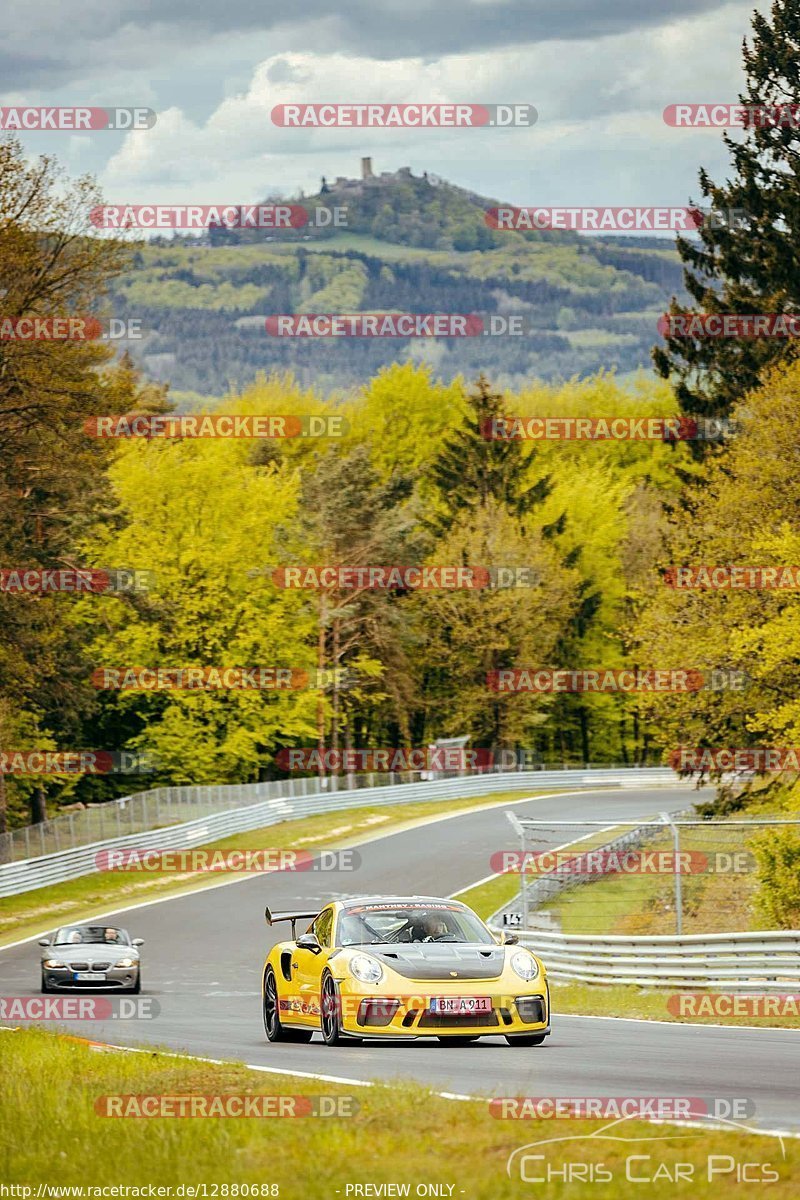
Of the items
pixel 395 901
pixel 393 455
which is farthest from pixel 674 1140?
pixel 393 455

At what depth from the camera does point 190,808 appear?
55.1 m

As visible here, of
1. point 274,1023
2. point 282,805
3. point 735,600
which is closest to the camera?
point 274,1023

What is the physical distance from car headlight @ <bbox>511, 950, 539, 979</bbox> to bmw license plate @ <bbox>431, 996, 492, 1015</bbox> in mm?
439

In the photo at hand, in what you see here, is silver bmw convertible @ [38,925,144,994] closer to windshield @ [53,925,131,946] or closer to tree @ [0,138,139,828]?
windshield @ [53,925,131,946]

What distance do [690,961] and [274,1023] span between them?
7366 mm

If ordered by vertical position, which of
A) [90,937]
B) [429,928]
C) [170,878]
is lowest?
[170,878]

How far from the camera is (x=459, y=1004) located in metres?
14.3

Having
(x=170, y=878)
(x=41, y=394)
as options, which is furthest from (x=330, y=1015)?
(x=170, y=878)

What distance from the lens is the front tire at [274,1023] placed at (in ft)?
54.5

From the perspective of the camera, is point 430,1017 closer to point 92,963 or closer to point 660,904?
point 92,963

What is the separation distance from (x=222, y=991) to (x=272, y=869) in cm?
2252

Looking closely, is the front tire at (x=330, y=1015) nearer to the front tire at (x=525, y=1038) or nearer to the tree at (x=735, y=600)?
the front tire at (x=525, y=1038)

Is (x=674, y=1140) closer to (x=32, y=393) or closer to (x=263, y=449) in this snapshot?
(x=32, y=393)

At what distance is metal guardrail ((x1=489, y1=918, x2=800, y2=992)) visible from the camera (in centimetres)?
2047
